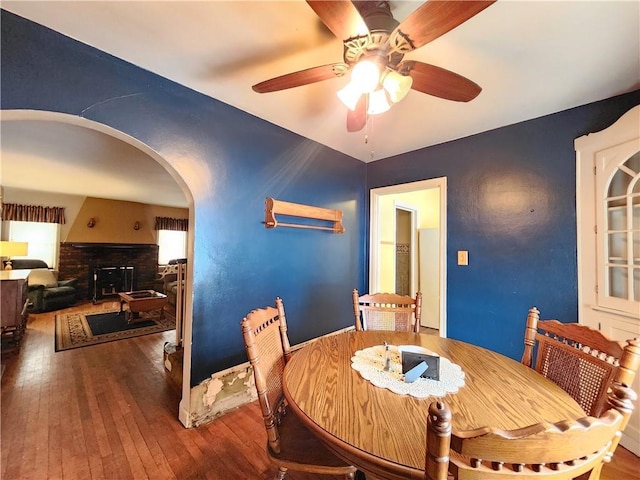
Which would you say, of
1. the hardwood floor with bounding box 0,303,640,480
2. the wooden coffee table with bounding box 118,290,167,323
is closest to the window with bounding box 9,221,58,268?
the wooden coffee table with bounding box 118,290,167,323

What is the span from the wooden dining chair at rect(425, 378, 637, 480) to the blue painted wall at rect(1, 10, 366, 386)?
1791 mm

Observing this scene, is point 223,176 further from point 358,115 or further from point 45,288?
point 45,288

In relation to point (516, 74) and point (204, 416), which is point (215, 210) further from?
point (516, 74)

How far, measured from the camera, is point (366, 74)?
1146 mm

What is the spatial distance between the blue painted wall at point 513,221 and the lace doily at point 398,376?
1.38 m

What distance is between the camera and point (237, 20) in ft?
4.32

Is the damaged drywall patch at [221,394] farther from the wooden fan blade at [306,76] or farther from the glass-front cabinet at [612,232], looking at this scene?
the glass-front cabinet at [612,232]

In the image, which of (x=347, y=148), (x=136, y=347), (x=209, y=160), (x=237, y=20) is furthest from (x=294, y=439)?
(x=136, y=347)

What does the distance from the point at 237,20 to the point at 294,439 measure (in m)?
1.98

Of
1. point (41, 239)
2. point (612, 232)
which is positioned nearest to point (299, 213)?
point (612, 232)

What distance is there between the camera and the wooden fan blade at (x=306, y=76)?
1249mm

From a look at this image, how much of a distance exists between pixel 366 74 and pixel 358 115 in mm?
517

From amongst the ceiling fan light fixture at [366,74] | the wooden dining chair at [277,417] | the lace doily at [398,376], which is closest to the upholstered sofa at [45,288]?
the wooden dining chair at [277,417]

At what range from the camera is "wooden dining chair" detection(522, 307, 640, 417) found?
36.1 inches
